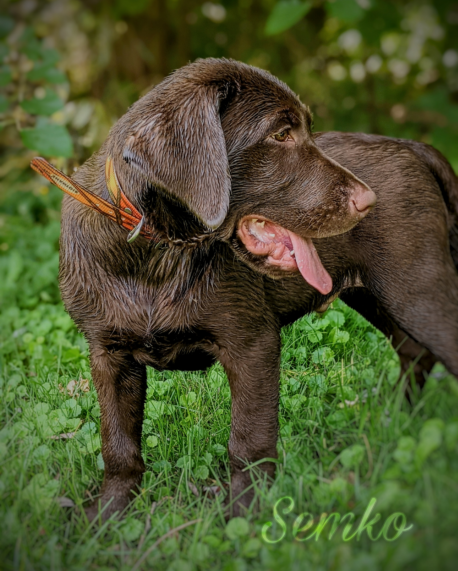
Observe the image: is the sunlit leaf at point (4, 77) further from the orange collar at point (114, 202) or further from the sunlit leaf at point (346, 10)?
the orange collar at point (114, 202)

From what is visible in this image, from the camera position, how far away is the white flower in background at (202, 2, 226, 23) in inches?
315

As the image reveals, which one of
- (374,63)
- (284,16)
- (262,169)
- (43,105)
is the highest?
(284,16)

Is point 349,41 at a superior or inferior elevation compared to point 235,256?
superior

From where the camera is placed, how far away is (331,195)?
248 centimetres

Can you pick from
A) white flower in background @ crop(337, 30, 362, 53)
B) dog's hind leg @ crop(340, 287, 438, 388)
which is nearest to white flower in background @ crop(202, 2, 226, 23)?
white flower in background @ crop(337, 30, 362, 53)

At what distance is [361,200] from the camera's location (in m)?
2.43

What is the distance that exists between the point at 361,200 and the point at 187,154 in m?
0.71

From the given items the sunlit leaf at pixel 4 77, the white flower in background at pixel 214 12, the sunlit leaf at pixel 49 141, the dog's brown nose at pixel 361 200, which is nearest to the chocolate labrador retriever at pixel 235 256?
the dog's brown nose at pixel 361 200

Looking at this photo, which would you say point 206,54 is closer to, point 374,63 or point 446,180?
point 374,63

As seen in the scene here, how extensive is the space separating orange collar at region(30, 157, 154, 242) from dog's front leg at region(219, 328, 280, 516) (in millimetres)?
588

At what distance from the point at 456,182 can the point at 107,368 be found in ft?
5.88

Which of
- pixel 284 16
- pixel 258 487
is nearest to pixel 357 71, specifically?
pixel 284 16

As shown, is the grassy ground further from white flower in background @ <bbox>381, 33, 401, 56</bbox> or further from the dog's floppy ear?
white flower in background @ <bbox>381, 33, 401, 56</bbox>

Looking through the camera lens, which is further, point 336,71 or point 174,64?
point 174,64
